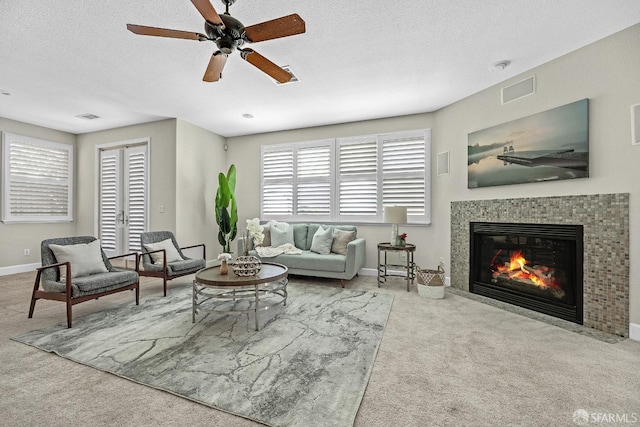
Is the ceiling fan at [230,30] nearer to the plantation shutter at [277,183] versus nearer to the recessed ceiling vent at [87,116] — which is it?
the plantation shutter at [277,183]

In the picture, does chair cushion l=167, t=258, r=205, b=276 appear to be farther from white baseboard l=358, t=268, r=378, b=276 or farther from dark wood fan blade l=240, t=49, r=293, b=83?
dark wood fan blade l=240, t=49, r=293, b=83

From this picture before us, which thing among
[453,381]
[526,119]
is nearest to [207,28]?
[453,381]

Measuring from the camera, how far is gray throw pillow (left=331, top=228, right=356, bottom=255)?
189 inches

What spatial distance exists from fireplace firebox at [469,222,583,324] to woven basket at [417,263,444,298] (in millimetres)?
549

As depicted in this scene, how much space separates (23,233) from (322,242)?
537 centimetres

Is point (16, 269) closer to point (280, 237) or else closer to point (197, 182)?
point (197, 182)

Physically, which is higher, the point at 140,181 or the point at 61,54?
the point at 61,54

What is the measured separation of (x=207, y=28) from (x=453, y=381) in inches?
112

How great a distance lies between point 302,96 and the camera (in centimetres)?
417

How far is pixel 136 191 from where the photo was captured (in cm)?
553

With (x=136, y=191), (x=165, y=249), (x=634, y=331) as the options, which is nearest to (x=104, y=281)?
(x=165, y=249)

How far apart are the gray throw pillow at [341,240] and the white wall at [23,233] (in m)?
5.43

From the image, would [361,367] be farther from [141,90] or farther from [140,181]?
[140,181]

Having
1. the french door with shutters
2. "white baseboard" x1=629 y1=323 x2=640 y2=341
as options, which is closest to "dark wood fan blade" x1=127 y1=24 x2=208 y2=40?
the french door with shutters
